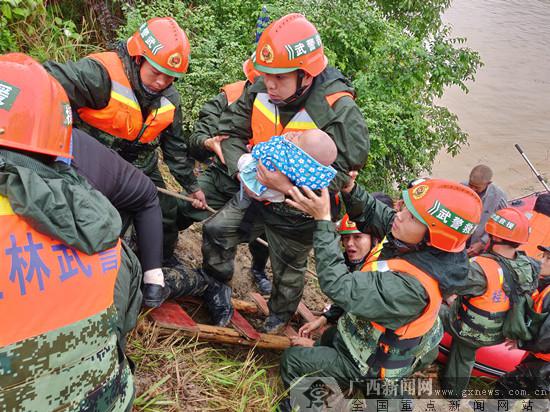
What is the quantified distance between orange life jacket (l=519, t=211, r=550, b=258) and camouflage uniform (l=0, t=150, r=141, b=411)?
4431mm

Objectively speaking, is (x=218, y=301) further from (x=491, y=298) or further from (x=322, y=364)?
(x=491, y=298)

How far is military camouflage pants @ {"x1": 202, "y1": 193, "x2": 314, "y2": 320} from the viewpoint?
3.46 metres

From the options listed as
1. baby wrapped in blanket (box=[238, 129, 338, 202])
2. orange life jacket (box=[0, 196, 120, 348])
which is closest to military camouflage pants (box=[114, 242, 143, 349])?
orange life jacket (box=[0, 196, 120, 348])

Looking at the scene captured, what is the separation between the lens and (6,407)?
1.45m

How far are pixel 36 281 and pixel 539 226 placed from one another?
5.18 metres

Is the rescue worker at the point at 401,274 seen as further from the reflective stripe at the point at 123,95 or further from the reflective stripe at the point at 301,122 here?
the reflective stripe at the point at 123,95

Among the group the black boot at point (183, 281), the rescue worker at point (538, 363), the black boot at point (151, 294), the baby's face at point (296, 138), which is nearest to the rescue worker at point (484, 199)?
the rescue worker at point (538, 363)

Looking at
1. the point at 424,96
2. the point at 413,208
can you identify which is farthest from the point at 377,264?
the point at 424,96

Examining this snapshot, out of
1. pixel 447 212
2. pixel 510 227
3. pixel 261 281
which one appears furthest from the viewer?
pixel 261 281

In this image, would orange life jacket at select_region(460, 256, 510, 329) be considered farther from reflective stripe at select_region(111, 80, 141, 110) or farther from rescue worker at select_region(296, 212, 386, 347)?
reflective stripe at select_region(111, 80, 141, 110)

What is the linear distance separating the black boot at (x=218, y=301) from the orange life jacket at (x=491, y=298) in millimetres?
1840

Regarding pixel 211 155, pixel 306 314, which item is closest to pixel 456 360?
pixel 306 314

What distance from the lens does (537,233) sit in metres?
5.14

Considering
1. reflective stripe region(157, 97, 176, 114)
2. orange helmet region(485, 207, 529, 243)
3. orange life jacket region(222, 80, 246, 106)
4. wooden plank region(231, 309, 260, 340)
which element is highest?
reflective stripe region(157, 97, 176, 114)
